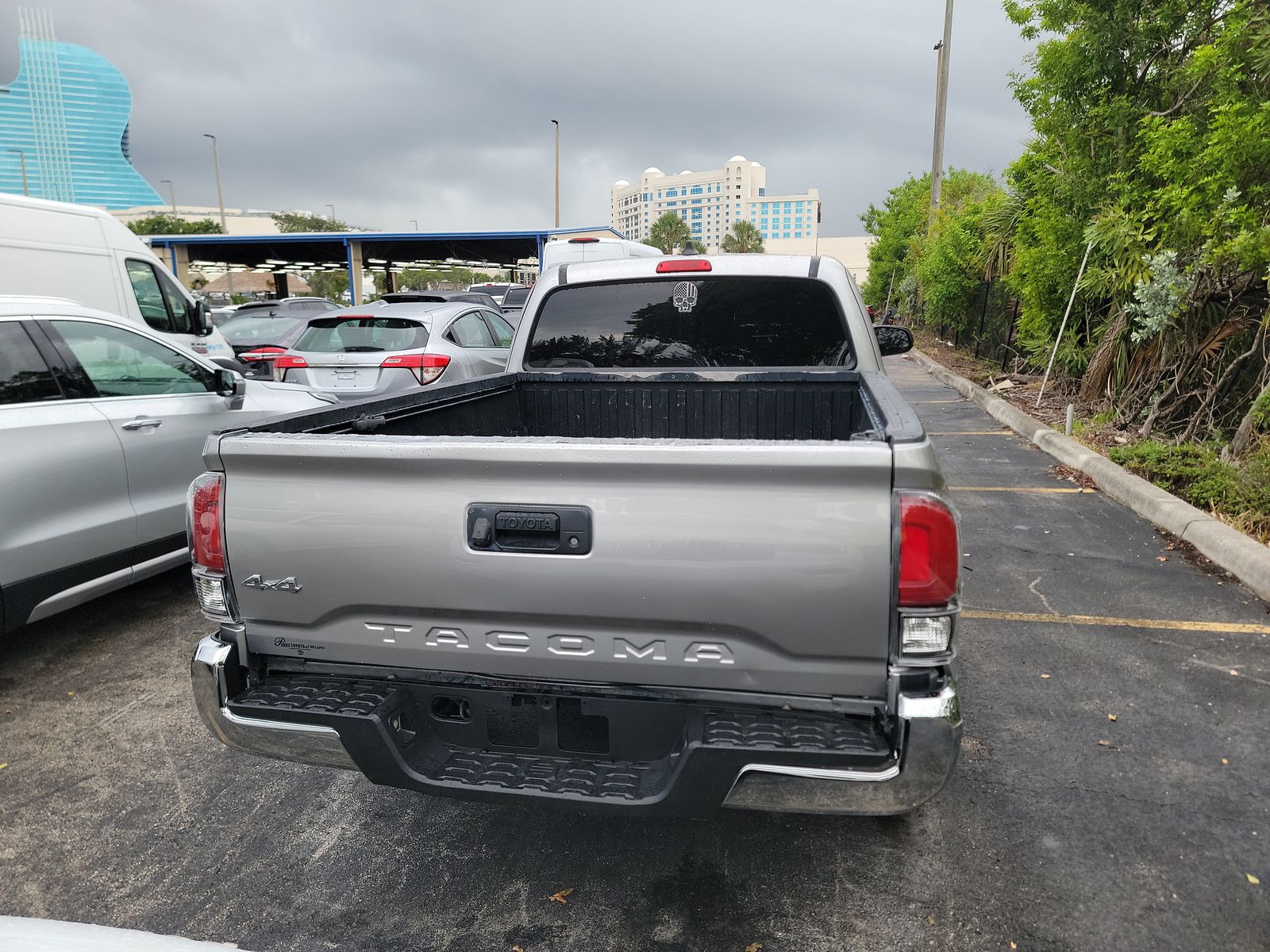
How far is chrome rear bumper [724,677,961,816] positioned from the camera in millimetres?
2168

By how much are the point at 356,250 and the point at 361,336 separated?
36.1 m

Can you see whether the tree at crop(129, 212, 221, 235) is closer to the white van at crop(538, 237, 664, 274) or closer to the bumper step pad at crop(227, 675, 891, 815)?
the white van at crop(538, 237, 664, 274)

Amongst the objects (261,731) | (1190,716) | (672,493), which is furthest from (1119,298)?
(261,731)

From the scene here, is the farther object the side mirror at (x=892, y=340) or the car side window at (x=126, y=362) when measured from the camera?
the side mirror at (x=892, y=340)

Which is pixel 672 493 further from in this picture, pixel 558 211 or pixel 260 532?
pixel 558 211

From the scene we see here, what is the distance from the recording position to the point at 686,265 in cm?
428

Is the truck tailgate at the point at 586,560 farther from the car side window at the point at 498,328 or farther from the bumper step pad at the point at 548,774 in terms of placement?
the car side window at the point at 498,328

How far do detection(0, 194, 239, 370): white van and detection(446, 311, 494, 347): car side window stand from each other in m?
2.61

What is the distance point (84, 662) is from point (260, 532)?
3.06 m

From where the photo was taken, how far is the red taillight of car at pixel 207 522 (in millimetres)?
2502

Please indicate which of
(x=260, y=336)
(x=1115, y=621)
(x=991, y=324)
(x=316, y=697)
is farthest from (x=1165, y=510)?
(x=260, y=336)

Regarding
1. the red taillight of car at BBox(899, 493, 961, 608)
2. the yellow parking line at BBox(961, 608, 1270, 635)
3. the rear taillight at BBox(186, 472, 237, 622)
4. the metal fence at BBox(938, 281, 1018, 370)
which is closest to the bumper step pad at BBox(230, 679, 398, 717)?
the rear taillight at BBox(186, 472, 237, 622)

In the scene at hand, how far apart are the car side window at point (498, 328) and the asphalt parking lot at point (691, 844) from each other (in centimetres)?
675

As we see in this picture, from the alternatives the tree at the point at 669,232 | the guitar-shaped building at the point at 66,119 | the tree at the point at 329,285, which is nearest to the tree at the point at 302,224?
the tree at the point at 329,285
